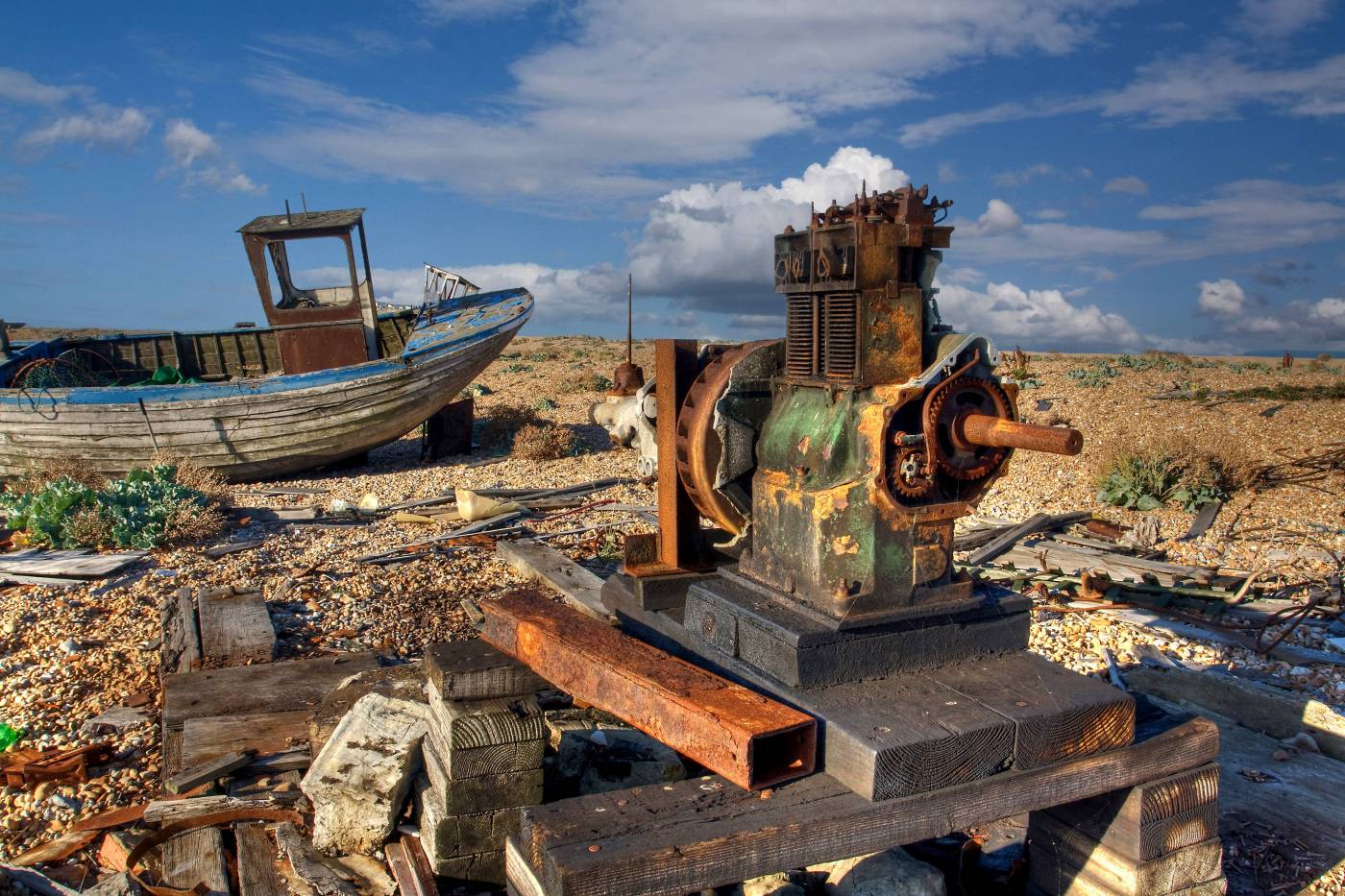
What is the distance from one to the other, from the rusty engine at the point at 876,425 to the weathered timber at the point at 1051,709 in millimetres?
275

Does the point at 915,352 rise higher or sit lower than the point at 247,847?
higher

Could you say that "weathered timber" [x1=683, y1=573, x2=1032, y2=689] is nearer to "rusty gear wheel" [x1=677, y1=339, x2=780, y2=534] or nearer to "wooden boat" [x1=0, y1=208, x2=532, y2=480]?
"rusty gear wheel" [x1=677, y1=339, x2=780, y2=534]

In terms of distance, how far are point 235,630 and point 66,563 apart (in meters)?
2.47

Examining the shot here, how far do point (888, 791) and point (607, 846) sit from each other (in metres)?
0.76

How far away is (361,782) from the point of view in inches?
130

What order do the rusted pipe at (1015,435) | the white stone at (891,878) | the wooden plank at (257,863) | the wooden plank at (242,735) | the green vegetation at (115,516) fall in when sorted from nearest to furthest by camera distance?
the rusted pipe at (1015,435) < the white stone at (891,878) < the wooden plank at (257,863) < the wooden plank at (242,735) < the green vegetation at (115,516)

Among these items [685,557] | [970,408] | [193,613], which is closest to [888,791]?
[970,408]

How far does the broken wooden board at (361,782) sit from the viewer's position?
129 inches

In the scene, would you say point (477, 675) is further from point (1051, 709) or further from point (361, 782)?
point (1051, 709)

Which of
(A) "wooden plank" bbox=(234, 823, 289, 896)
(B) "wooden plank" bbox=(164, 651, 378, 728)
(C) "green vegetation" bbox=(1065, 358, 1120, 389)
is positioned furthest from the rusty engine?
(C) "green vegetation" bbox=(1065, 358, 1120, 389)

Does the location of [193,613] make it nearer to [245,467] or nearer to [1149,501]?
[245,467]

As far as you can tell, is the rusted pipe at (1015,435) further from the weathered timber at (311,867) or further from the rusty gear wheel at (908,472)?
the weathered timber at (311,867)

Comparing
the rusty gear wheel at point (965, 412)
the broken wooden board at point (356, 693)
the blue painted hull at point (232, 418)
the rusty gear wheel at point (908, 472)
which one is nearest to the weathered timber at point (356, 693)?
the broken wooden board at point (356, 693)

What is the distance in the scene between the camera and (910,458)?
278cm
